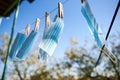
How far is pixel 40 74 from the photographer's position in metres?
20.6

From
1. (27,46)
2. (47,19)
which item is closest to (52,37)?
(47,19)

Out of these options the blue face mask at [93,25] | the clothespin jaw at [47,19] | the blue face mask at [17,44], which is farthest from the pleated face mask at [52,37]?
the blue face mask at [17,44]

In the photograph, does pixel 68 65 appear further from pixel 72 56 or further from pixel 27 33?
pixel 27 33

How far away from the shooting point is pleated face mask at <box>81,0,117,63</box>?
8.95 ft

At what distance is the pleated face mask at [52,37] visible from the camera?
291cm

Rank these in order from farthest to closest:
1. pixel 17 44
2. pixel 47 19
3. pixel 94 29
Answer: pixel 17 44 < pixel 47 19 < pixel 94 29

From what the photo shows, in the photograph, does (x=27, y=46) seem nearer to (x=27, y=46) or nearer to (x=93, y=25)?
(x=27, y=46)

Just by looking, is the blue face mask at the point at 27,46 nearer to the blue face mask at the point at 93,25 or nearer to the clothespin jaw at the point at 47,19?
the clothespin jaw at the point at 47,19

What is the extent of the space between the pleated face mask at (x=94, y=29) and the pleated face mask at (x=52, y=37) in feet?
1.43

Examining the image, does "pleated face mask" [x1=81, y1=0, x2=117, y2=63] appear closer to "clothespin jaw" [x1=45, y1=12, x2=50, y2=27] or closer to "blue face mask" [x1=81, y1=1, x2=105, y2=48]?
"blue face mask" [x1=81, y1=1, x2=105, y2=48]

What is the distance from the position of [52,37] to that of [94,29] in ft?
2.28

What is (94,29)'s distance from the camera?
9.21 ft

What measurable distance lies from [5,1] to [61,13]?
131 centimetres

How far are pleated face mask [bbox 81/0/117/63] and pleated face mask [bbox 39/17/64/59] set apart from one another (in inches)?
17.2
